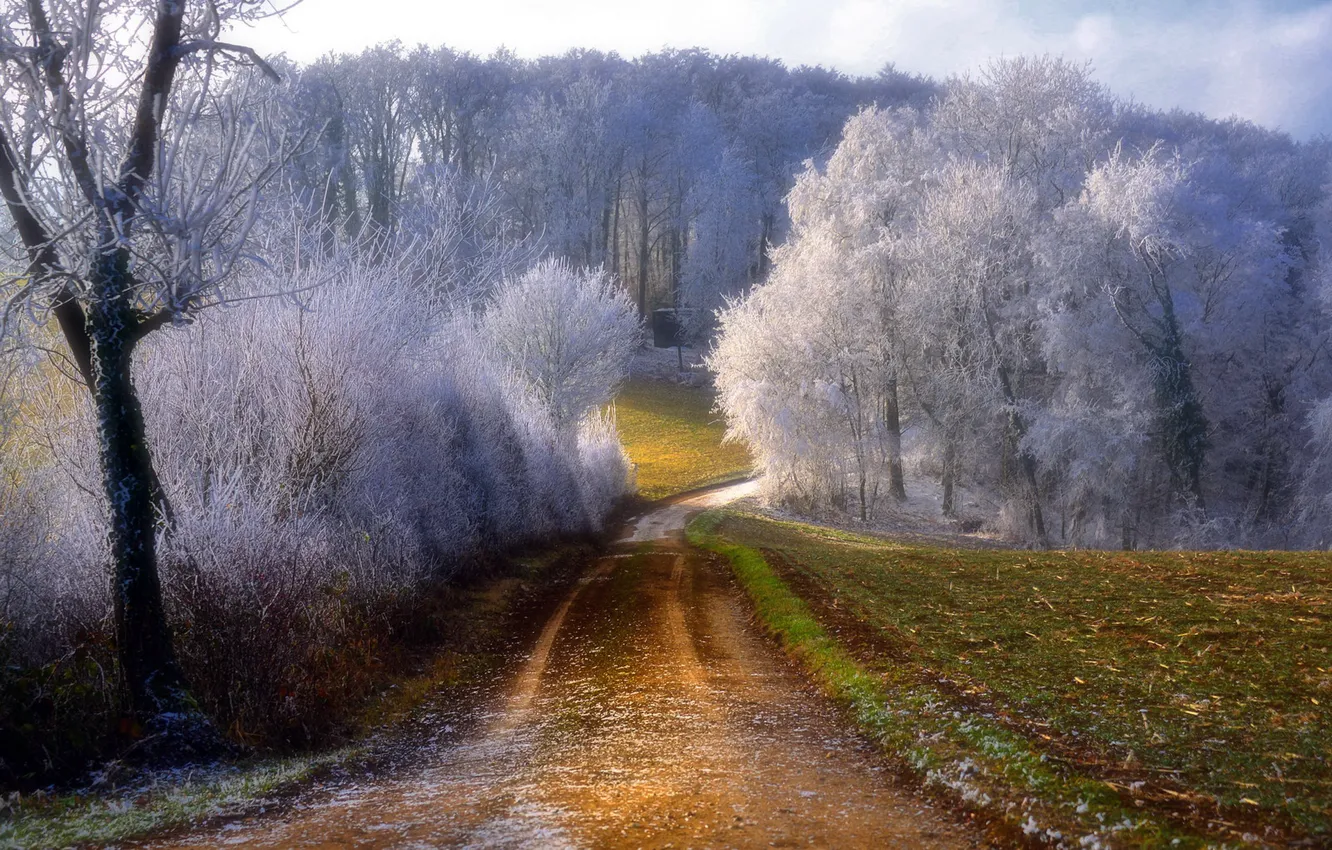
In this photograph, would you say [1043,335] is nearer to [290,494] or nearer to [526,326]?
[526,326]

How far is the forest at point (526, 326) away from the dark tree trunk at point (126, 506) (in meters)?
0.03

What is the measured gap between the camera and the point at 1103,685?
7949 millimetres

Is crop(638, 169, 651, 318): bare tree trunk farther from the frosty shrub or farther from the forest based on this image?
the frosty shrub

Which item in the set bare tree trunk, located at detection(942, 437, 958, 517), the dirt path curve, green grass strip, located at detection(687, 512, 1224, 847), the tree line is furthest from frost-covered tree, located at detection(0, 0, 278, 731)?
bare tree trunk, located at detection(942, 437, 958, 517)

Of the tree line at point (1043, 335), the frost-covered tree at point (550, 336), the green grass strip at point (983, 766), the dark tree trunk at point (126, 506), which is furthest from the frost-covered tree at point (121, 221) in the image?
the tree line at point (1043, 335)

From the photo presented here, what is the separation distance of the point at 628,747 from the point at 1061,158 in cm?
3382

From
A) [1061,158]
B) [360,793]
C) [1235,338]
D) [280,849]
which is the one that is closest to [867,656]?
[360,793]

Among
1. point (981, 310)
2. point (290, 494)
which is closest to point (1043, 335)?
point (981, 310)

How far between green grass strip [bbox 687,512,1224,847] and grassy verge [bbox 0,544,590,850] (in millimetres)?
4677

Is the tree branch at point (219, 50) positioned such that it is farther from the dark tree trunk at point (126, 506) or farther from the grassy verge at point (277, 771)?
the grassy verge at point (277, 771)

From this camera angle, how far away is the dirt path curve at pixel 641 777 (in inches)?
236

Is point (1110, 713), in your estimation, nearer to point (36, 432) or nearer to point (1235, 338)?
point (36, 432)

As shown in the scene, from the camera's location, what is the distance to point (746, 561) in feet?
65.6

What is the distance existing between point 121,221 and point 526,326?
27.0m
